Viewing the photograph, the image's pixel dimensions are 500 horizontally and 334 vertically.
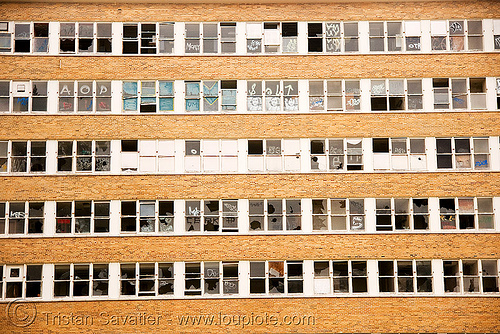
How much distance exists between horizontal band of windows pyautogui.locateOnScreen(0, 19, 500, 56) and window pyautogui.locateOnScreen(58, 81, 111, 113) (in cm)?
170

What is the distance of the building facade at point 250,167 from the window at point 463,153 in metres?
0.10

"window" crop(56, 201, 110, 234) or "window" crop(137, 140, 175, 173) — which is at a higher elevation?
"window" crop(137, 140, 175, 173)

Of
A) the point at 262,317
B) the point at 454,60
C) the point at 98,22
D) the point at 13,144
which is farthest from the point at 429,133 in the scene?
the point at 13,144

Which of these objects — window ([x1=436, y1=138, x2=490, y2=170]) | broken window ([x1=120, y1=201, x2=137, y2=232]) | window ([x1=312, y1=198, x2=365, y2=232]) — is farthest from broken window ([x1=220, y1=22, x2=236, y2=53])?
window ([x1=436, y1=138, x2=490, y2=170])

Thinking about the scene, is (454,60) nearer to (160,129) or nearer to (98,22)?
(160,129)

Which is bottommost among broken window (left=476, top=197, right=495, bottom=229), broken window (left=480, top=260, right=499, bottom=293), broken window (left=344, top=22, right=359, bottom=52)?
broken window (left=480, top=260, right=499, bottom=293)

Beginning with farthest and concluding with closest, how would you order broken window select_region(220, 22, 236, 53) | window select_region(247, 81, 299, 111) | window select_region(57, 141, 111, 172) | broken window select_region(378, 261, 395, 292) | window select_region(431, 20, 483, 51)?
window select_region(431, 20, 483, 51) < broken window select_region(220, 22, 236, 53) < window select_region(247, 81, 299, 111) < window select_region(57, 141, 111, 172) < broken window select_region(378, 261, 395, 292)

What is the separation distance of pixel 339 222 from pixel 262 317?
6137 mm

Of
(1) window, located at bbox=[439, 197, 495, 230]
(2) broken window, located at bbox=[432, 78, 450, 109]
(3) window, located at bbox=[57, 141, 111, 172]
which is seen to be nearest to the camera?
(1) window, located at bbox=[439, 197, 495, 230]

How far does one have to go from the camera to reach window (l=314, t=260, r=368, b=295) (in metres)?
28.1

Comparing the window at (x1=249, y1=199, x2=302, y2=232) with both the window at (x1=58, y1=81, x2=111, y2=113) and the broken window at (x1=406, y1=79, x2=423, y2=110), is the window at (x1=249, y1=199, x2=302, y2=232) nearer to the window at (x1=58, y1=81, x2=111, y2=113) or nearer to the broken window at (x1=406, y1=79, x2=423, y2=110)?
the broken window at (x1=406, y1=79, x2=423, y2=110)

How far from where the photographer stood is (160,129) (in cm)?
2894

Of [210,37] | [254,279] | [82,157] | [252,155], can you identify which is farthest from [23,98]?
[254,279]

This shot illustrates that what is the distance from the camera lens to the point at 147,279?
92.1ft
